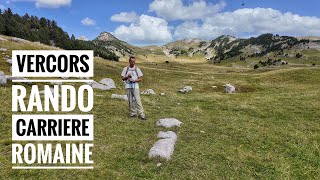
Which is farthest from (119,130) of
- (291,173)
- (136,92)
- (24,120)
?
(291,173)

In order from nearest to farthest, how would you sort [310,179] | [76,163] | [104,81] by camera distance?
[310,179] < [76,163] < [104,81]

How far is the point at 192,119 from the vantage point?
23.9 m

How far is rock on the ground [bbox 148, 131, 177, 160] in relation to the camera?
14.6 m

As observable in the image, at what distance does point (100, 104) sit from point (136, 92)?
6672 mm

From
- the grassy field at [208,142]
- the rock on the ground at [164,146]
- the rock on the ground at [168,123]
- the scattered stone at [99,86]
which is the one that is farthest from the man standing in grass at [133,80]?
the scattered stone at [99,86]

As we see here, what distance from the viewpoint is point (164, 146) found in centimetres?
1558

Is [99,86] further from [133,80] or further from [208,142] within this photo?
[208,142]

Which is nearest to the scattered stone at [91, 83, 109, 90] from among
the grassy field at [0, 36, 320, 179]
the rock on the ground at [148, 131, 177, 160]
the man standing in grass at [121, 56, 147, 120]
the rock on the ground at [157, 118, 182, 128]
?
the grassy field at [0, 36, 320, 179]

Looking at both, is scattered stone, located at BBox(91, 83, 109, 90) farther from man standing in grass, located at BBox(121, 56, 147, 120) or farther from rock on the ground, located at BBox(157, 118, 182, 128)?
rock on the ground, located at BBox(157, 118, 182, 128)

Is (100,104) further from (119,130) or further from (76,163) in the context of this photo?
(76,163)

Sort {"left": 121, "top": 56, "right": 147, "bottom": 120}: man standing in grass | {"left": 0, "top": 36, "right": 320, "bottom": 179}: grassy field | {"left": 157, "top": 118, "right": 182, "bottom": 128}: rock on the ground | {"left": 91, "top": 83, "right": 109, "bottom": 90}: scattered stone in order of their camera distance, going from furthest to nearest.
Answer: {"left": 91, "top": 83, "right": 109, "bottom": 90}: scattered stone < {"left": 121, "top": 56, "right": 147, "bottom": 120}: man standing in grass < {"left": 157, "top": 118, "right": 182, "bottom": 128}: rock on the ground < {"left": 0, "top": 36, "right": 320, "bottom": 179}: grassy field

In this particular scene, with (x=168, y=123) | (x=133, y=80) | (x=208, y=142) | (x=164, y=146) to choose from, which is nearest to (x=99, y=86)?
(x=133, y=80)

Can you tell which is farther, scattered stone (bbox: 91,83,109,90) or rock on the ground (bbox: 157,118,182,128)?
scattered stone (bbox: 91,83,109,90)

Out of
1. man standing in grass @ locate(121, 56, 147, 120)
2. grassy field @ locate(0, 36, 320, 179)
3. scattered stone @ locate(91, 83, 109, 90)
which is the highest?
man standing in grass @ locate(121, 56, 147, 120)
